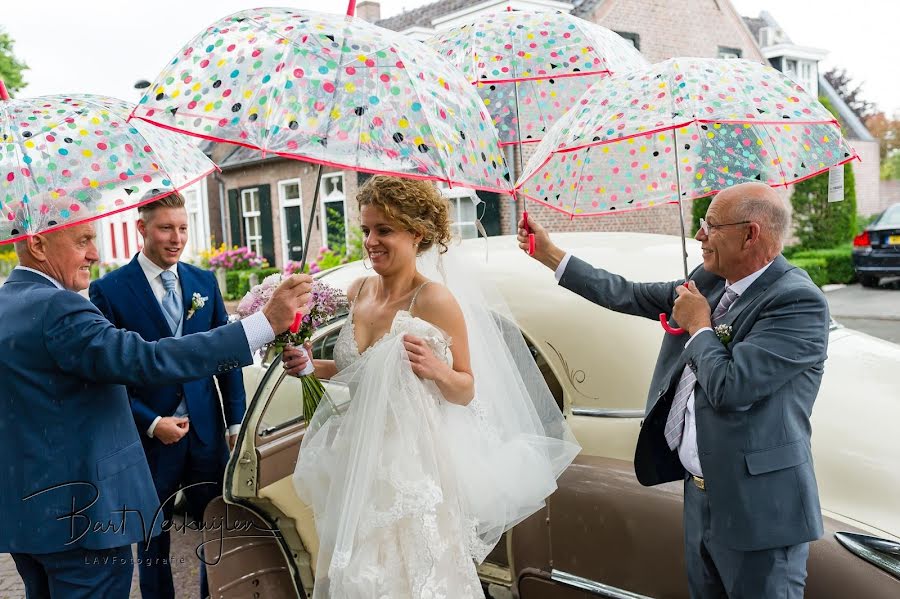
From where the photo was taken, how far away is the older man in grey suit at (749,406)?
7.61 ft

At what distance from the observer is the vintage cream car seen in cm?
253

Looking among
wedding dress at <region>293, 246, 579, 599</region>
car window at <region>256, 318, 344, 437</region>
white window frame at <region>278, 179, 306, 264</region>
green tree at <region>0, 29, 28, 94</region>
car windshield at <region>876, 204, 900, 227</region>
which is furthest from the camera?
green tree at <region>0, 29, 28, 94</region>

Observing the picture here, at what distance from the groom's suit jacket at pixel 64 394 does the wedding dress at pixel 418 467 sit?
47 cm

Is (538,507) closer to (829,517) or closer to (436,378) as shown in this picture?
(436,378)

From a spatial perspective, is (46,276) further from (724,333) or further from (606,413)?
(724,333)

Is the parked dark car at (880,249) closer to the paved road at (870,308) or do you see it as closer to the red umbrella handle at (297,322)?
the paved road at (870,308)

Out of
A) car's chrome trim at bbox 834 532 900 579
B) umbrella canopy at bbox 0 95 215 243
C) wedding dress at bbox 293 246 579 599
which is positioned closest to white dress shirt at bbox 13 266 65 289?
umbrella canopy at bbox 0 95 215 243

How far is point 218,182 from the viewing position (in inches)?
915

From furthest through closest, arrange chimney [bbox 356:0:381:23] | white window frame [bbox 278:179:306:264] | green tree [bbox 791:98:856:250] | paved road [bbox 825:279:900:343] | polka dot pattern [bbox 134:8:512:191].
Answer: chimney [bbox 356:0:381:23] → white window frame [bbox 278:179:306:264] → green tree [bbox 791:98:856:250] → paved road [bbox 825:279:900:343] → polka dot pattern [bbox 134:8:512:191]

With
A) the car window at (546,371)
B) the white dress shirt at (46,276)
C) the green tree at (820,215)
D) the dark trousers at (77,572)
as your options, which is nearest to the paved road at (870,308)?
the green tree at (820,215)

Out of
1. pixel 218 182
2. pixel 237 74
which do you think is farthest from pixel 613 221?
pixel 237 74

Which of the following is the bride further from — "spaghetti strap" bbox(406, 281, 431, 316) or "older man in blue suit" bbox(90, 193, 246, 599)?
"older man in blue suit" bbox(90, 193, 246, 599)

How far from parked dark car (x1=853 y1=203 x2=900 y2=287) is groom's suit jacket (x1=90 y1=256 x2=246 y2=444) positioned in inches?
Answer: 585

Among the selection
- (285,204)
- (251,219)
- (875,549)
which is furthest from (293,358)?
(251,219)
